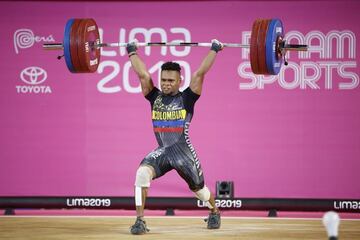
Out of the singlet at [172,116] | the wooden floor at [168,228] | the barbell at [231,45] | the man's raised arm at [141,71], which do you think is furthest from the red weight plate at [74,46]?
the wooden floor at [168,228]

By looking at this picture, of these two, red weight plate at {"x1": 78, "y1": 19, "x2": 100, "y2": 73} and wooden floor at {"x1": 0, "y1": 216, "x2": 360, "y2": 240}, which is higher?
red weight plate at {"x1": 78, "y1": 19, "x2": 100, "y2": 73}

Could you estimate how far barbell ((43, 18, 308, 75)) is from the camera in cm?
690

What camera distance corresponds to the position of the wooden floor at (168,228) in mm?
6738

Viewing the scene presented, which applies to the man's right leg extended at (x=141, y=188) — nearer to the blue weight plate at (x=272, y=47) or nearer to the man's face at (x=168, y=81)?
the man's face at (x=168, y=81)

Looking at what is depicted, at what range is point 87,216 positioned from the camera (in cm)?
838

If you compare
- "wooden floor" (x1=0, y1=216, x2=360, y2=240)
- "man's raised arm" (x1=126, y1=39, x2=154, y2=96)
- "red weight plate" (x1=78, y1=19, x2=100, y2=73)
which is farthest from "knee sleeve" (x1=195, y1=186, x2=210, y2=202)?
"red weight plate" (x1=78, y1=19, x2=100, y2=73)

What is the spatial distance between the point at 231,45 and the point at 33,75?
3.18 m

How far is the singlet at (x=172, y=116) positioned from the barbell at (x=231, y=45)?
0.47 metres

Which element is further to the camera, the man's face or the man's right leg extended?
the man's face

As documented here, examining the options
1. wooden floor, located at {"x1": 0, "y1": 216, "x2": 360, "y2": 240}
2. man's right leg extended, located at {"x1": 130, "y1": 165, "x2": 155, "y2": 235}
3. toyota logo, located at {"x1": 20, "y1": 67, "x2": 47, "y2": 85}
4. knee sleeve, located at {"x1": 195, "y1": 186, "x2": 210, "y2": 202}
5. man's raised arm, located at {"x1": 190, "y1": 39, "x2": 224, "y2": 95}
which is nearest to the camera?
wooden floor, located at {"x1": 0, "y1": 216, "x2": 360, "y2": 240}

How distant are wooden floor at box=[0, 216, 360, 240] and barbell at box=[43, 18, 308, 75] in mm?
1401

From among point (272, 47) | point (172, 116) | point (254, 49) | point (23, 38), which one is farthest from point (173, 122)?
point (23, 38)

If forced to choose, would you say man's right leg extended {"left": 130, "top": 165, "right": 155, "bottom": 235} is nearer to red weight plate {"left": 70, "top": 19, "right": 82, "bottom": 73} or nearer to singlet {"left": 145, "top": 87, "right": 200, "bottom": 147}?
singlet {"left": 145, "top": 87, "right": 200, "bottom": 147}

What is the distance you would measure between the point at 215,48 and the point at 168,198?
218cm
